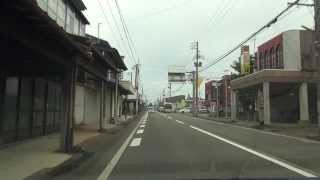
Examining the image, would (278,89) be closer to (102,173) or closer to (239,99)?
(239,99)

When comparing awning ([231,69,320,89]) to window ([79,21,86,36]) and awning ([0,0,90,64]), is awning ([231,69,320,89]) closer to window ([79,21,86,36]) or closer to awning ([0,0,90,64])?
window ([79,21,86,36])

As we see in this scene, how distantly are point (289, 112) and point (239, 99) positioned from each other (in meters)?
12.2

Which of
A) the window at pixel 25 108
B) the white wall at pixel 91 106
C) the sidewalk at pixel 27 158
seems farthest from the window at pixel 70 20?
the sidewalk at pixel 27 158

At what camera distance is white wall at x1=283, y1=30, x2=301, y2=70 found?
50.0 m

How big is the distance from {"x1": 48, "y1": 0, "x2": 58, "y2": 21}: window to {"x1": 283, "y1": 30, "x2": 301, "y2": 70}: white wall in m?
27.6

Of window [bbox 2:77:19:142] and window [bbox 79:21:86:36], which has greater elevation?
window [bbox 79:21:86:36]

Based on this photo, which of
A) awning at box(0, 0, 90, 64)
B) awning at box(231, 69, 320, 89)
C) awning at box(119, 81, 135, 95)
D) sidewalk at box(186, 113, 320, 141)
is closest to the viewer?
awning at box(0, 0, 90, 64)

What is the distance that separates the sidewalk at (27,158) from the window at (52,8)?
7.56m

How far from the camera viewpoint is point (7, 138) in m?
20.3

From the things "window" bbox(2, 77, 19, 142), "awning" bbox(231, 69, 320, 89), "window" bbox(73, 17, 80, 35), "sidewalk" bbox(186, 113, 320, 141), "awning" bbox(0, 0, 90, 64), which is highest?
"window" bbox(73, 17, 80, 35)

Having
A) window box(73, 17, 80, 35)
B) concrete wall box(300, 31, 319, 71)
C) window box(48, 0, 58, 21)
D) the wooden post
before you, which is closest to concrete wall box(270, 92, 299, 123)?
concrete wall box(300, 31, 319, 71)

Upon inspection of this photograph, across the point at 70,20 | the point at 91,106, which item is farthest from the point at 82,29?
the point at 91,106

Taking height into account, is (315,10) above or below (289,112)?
above

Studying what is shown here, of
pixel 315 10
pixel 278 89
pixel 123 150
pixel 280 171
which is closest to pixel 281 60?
pixel 278 89
